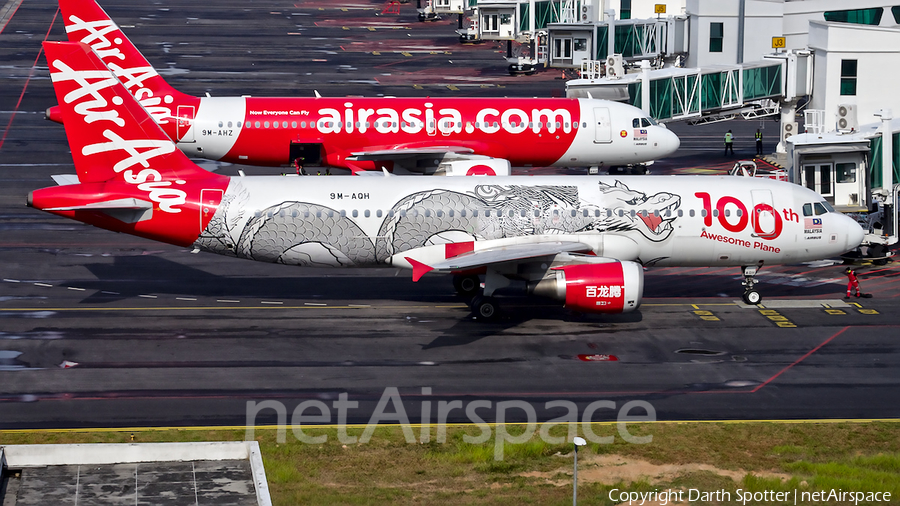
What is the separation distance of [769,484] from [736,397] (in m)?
7.05

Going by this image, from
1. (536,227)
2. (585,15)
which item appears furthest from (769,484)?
(585,15)

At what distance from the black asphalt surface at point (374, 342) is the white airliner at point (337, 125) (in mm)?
9191

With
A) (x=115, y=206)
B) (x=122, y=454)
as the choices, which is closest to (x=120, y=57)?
(x=115, y=206)

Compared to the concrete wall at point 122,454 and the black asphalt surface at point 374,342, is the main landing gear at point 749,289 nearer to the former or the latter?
the black asphalt surface at point 374,342

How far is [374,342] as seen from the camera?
133 feet

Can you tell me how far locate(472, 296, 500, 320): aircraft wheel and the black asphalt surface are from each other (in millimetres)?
490

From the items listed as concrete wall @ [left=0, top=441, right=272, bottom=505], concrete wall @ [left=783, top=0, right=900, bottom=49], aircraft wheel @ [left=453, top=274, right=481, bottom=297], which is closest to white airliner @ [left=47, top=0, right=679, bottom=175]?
aircraft wheel @ [left=453, top=274, right=481, bottom=297]

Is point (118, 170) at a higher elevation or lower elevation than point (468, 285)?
higher

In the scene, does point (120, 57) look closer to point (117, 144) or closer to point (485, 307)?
point (117, 144)

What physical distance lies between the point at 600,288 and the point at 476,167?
20.7 m

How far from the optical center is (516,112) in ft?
205

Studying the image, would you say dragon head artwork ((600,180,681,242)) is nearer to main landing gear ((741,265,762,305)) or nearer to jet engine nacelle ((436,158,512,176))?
main landing gear ((741,265,762,305))

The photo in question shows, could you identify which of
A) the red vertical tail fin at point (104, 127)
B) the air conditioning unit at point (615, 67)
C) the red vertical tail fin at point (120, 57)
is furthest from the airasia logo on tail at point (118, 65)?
the air conditioning unit at point (615, 67)

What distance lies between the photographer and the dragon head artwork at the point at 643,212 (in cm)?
4272
